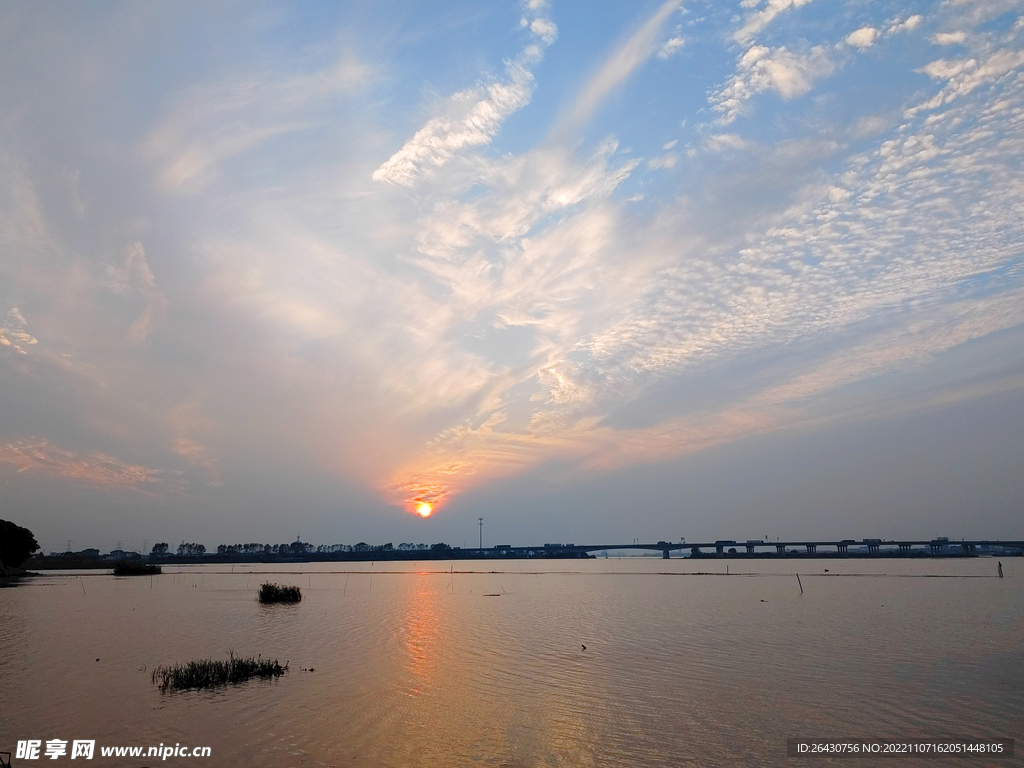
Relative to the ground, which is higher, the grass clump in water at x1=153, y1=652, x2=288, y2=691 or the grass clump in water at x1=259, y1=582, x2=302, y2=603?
the grass clump in water at x1=259, y1=582, x2=302, y2=603

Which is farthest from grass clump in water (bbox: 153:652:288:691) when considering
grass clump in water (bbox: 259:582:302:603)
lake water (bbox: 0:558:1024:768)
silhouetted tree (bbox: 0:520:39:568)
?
silhouetted tree (bbox: 0:520:39:568)

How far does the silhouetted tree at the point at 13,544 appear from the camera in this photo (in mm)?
103200

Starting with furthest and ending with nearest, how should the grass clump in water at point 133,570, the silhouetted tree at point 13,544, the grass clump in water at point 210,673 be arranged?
the grass clump in water at point 133,570, the silhouetted tree at point 13,544, the grass clump in water at point 210,673

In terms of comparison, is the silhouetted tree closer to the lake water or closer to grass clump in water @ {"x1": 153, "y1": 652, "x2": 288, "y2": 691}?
the lake water

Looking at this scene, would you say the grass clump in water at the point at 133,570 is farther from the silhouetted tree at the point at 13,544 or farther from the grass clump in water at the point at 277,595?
the grass clump in water at the point at 277,595

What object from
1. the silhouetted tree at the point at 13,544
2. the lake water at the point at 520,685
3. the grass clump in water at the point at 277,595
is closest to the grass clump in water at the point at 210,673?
the lake water at the point at 520,685

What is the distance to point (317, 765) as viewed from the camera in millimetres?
16672

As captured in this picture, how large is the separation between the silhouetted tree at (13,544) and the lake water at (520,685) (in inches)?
2589

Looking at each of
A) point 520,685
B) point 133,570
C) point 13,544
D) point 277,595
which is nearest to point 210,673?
point 520,685

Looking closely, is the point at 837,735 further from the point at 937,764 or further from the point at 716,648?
the point at 716,648

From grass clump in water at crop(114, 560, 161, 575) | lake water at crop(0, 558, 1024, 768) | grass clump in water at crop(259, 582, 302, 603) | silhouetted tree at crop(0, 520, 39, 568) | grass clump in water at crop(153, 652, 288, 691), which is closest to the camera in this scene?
lake water at crop(0, 558, 1024, 768)

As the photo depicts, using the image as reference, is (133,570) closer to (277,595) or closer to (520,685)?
(277,595)

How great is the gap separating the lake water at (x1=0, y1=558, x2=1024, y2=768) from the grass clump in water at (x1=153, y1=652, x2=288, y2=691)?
2.88ft

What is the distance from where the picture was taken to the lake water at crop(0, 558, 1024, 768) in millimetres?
18797
